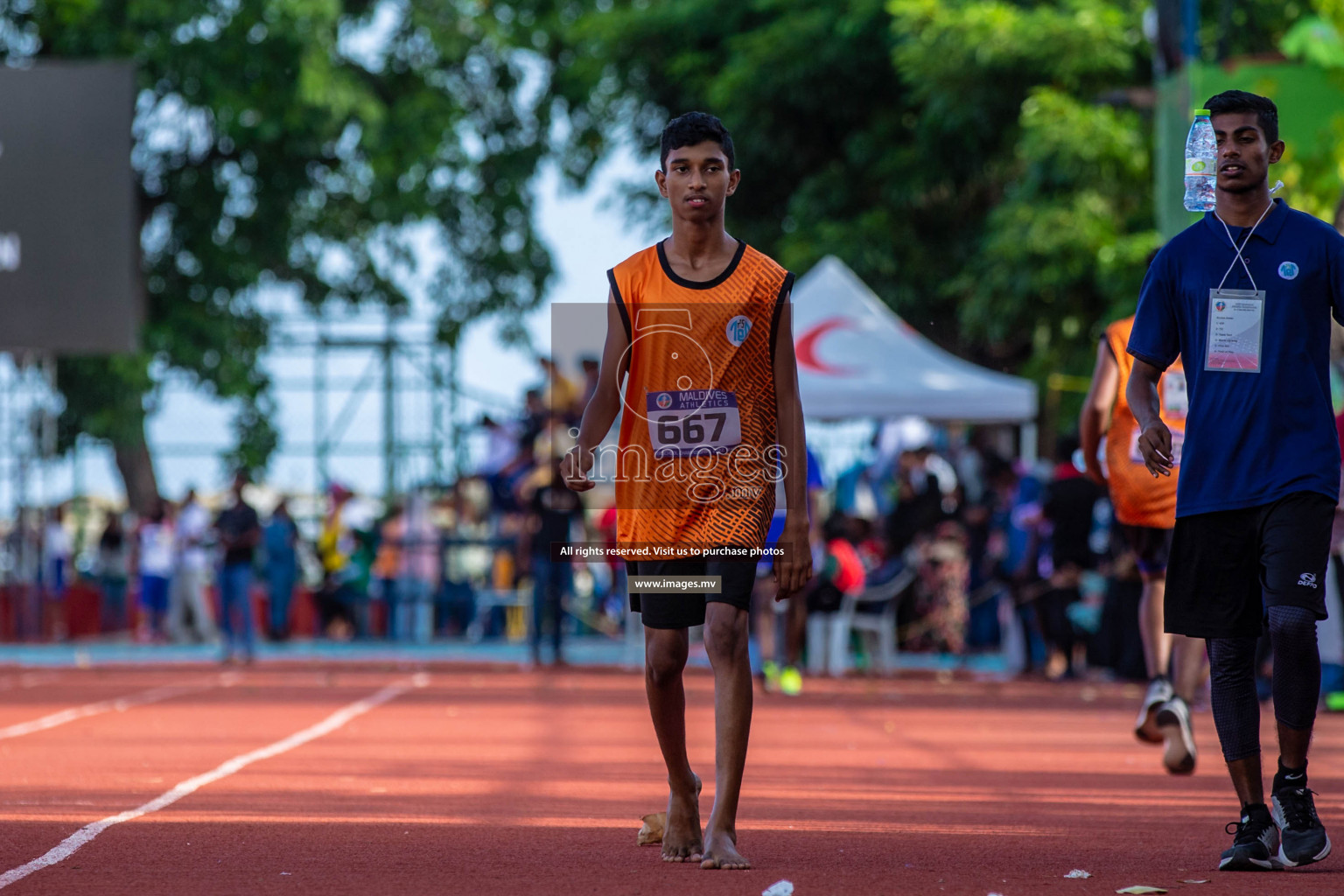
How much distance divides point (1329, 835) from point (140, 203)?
2423cm

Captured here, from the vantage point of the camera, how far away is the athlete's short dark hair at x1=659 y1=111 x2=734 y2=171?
5.75 metres

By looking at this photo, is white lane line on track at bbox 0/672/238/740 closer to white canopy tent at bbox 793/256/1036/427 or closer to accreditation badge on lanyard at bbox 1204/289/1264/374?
white canopy tent at bbox 793/256/1036/427

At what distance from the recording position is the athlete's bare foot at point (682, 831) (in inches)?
226

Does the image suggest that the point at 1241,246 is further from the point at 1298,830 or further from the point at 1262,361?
the point at 1298,830

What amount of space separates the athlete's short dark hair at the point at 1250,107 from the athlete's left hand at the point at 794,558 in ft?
5.50

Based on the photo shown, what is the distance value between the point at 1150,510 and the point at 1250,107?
3.12 m

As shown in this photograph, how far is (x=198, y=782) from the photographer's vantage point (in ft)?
26.9

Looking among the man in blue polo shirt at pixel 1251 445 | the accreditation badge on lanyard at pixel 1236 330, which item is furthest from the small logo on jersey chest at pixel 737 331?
the accreditation badge on lanyard at pixel 1236 330

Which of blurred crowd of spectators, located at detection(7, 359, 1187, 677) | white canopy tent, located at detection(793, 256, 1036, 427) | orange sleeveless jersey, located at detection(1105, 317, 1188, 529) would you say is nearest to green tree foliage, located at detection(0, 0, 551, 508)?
blurred crowd of spectators, located at detection(7, 359, 1187, 677)

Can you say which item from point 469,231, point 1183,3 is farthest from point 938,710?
point 469,231

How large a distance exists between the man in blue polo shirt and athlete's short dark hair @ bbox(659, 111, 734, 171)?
1.31 metres

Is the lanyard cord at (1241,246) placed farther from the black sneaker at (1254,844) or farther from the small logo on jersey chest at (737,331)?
the black sneaker at (1254,844)

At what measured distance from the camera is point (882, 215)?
26.4 meters

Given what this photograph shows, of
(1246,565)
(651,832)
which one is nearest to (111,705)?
(651,832)
